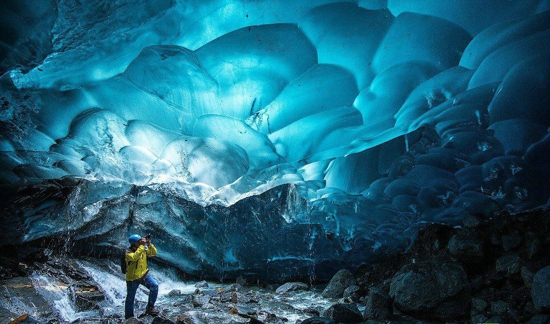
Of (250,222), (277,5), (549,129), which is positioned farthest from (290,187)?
(549,129)

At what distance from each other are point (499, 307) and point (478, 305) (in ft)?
1.02

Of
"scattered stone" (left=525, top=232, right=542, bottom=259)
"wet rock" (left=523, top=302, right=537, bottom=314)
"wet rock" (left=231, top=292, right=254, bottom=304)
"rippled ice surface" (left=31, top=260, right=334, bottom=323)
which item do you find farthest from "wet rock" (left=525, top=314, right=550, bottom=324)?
"wet rock" (left=231, top=292, right=254, bottom=304)

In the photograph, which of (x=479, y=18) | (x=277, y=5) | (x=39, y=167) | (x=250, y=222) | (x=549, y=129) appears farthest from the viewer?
(x=250, y=222)

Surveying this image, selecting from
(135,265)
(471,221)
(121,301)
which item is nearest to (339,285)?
(471,221)

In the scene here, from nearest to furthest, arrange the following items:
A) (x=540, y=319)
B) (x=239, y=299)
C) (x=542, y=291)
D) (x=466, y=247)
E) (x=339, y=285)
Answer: (x=540, y=319), (x=542, y=291), (x=239, y=299), (x=466, y=247), (x=339, y=285)

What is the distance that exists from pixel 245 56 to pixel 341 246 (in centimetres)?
723

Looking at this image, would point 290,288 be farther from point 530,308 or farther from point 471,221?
point 530,308

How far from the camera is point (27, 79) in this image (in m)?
4.80

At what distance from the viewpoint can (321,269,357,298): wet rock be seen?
8891mm

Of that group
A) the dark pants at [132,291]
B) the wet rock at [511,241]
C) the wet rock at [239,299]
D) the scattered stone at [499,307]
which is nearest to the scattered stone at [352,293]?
the wet rock at [239,299]

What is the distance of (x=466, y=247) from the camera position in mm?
7312

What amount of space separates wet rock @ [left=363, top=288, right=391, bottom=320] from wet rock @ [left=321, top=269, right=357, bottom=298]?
10.4 ft

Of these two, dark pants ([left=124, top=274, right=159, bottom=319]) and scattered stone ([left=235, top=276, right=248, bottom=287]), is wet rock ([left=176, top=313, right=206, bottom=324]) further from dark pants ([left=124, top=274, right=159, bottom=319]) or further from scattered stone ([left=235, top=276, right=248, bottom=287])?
scattered stone ([left=235, top=276, right=248, bottom=287])

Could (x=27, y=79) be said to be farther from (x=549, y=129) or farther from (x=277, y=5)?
(x=549, y=129)
